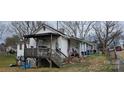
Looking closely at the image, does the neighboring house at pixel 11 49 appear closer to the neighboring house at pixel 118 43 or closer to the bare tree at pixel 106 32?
the bare tree at pixel 106 32

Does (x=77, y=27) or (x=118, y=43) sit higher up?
(x=77, y=27)

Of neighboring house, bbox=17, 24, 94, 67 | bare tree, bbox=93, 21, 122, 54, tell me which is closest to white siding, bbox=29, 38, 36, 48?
neighboring house, bbox=17, 24, 94, 67

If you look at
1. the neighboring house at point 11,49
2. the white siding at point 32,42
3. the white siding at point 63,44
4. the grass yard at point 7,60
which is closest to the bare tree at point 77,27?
the white siding at point 63,44

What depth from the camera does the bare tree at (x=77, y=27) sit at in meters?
7.55

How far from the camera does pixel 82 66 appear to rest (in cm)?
769

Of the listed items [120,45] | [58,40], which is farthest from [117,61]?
[58,40]

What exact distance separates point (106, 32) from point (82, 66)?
0.95m

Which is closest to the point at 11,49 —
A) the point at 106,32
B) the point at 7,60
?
the point at 7,60

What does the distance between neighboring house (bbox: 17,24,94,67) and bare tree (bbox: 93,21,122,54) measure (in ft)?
0.92

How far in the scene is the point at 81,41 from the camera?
7797 mm

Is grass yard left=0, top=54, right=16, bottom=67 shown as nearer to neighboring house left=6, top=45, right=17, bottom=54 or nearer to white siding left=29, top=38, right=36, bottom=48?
neighboring house left=6, top=45, right=17, bottom=54

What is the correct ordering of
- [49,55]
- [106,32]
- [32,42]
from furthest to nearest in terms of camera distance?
[49,55] < [32,42] < [106,32]

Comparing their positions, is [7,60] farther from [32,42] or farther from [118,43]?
[118,43]
